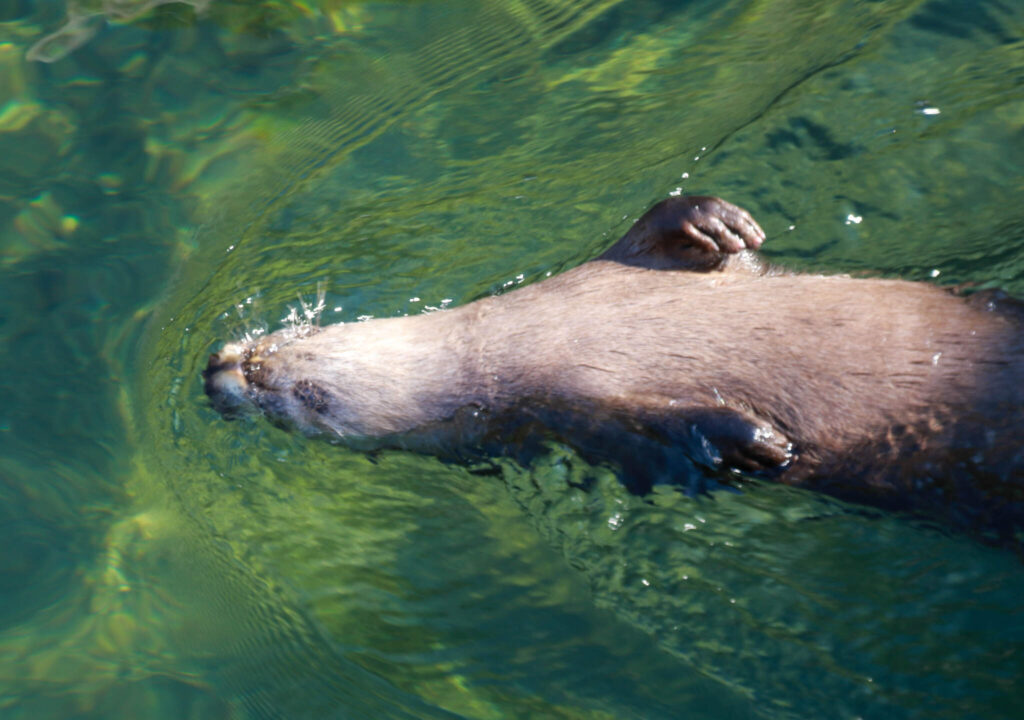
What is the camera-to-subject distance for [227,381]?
4.13 metres

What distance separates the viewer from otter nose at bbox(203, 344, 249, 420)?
13.5 feet

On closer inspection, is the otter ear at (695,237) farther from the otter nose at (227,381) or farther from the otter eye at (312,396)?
the otter nose at (227,381)

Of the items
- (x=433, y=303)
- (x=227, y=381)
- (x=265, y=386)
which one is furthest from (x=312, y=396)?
(x=433, y=303)

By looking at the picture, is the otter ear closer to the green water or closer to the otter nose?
the green water

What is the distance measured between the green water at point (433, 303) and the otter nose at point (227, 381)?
0.21m

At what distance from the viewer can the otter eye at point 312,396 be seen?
3.93 meters

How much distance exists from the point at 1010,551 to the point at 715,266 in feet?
4.57

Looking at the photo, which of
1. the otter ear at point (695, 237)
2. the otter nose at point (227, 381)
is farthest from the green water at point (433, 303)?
the otter ear at point (695, 237)

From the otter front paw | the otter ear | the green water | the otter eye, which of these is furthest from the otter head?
the otter front paw

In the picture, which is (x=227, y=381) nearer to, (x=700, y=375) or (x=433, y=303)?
(x=433, y=303)

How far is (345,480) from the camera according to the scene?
14.0ft

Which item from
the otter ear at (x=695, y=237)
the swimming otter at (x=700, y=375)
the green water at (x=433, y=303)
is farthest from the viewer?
the otter ear at (x=695, y=237)

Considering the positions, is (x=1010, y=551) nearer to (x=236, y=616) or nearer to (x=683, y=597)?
(x=683, y=597)

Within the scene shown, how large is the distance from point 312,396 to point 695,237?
5.33 feet
